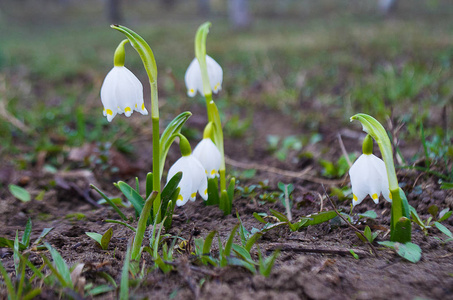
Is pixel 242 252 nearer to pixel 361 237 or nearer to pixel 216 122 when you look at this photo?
pixel 361 237

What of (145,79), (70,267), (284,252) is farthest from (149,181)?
(145,79)

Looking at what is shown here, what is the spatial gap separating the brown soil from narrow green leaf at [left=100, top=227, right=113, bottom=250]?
0.02 m

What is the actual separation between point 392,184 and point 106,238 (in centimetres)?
94

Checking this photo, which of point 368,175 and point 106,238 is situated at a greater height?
point 368,175

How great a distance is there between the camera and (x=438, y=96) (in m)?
3.43

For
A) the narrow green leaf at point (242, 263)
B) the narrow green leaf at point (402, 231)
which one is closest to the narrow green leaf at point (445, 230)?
the narrow green leaf at point (402, 231)

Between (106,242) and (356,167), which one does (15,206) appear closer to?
(106,242)

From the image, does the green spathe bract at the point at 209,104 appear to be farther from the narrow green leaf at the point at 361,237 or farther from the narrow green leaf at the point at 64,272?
the narrow green leaf at the point at 64,272

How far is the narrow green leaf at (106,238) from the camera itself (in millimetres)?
1334

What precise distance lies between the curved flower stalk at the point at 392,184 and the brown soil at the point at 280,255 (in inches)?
2.9

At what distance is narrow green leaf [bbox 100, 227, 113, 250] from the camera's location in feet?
4.38

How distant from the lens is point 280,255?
127cm

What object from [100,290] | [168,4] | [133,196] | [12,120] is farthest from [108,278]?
[168,4]

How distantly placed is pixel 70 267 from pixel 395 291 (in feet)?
3.08
